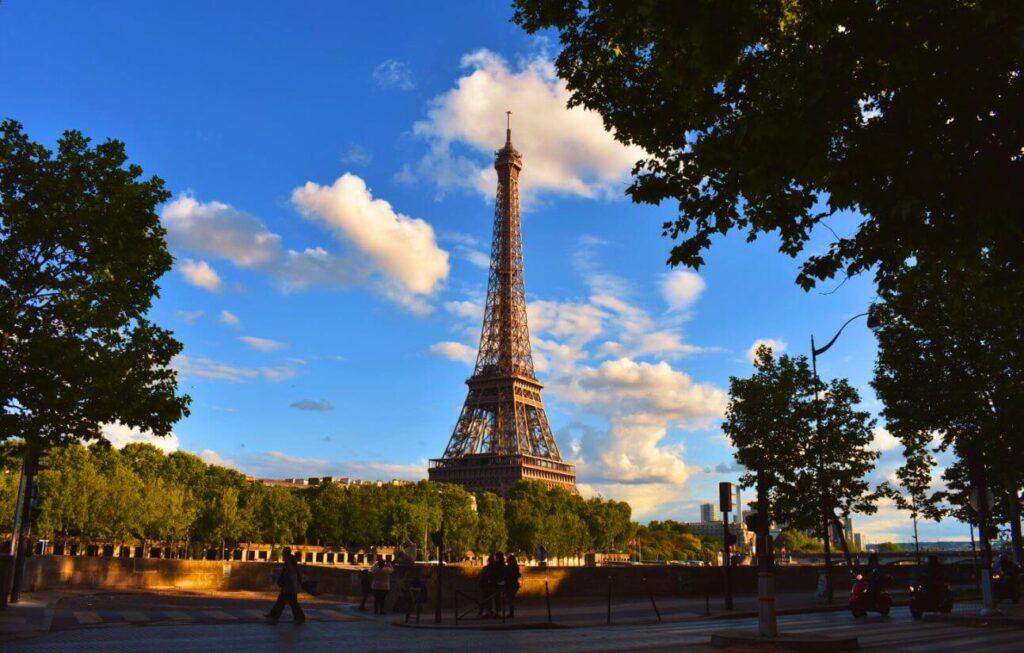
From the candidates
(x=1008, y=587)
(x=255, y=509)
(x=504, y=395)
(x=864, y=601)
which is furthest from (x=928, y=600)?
(x=504, y=395)

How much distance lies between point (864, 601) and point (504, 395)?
374ft

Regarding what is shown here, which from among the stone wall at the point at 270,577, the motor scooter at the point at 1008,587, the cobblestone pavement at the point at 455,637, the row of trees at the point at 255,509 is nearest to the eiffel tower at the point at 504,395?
the row of trees at the point at 255,509

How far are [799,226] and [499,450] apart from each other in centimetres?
12594

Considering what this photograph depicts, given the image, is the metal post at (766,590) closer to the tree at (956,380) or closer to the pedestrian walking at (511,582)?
the pedestrian walking at (511,582)

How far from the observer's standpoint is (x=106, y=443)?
2325cm

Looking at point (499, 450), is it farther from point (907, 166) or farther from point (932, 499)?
point (907, 166)

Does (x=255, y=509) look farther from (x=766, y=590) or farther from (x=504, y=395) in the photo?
(x=766, y=590)

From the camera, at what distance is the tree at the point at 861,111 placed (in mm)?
8953

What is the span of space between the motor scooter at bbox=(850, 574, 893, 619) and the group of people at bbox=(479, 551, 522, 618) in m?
9.59

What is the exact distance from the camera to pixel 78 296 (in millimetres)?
22141

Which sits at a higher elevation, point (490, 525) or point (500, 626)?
point (490, 525)

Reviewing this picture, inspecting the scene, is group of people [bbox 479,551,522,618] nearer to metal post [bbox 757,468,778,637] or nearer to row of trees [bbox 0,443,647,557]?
metal post [bbox 757,468,778,637]

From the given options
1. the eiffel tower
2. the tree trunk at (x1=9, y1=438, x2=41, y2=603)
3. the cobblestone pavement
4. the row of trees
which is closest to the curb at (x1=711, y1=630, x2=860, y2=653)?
the cobblestone pavement

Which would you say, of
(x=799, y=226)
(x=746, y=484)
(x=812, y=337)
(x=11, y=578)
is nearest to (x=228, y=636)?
(x=11, y=578)
